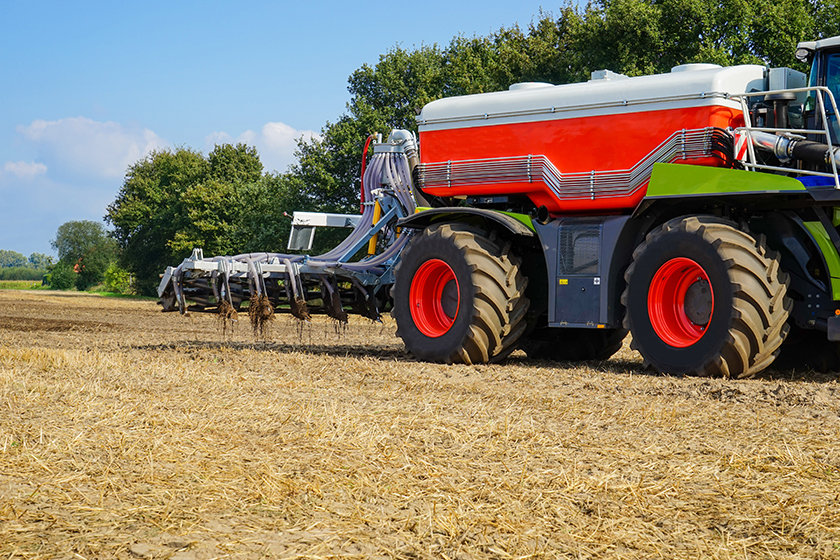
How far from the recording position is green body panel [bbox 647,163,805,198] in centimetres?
788

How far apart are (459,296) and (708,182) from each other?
3.02 m

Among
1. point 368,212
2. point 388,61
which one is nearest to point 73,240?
point 388,61

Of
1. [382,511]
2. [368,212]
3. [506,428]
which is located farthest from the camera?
[368,212]

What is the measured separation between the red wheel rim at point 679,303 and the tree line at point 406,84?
4.15m

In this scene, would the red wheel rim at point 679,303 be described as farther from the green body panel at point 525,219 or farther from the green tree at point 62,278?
the green tree at point 62,278

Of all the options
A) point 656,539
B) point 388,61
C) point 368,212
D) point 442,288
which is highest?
point 388,61

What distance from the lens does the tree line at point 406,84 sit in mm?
25844

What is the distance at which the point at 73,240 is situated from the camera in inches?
3947

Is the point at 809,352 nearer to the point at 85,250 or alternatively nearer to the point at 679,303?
the point at 679,303

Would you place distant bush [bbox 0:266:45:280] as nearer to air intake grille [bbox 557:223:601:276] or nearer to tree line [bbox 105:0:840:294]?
tree line [bbox 105:0:840:294]

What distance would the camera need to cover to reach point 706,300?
8484 mm

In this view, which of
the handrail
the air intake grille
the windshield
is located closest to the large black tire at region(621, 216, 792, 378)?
the air intake grille

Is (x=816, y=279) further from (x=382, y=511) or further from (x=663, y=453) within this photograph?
(x=382, y=511)

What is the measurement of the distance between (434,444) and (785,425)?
8.25 ft
